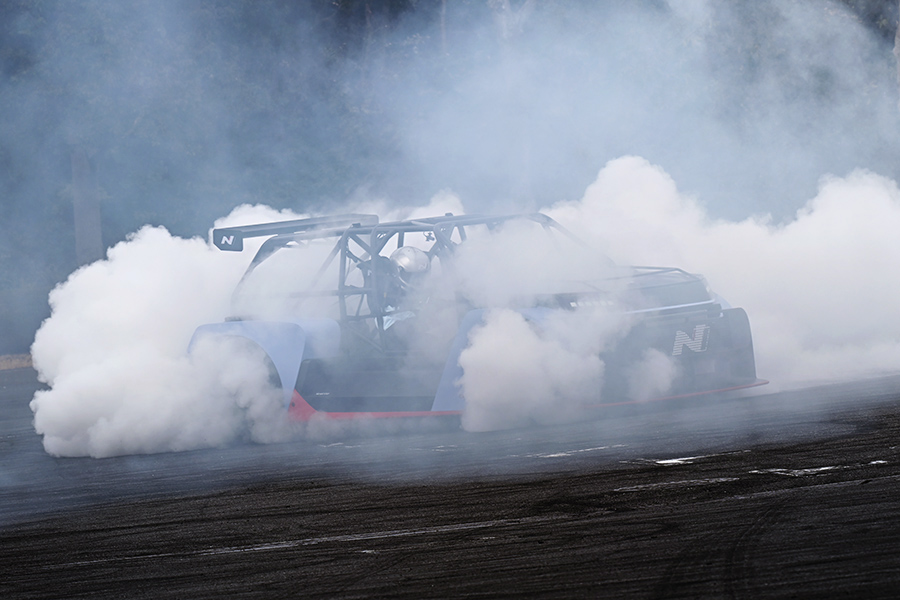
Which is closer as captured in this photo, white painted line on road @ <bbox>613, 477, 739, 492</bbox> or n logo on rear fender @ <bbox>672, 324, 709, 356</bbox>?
white painted line on road @ <bbox>613, 477, 739, 492</bbox>

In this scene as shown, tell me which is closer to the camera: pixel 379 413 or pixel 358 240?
pixel 379 413

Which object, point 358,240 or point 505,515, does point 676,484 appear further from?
point 358,240

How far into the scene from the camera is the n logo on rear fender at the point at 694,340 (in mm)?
7102

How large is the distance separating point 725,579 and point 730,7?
15159mm

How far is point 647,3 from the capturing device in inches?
650

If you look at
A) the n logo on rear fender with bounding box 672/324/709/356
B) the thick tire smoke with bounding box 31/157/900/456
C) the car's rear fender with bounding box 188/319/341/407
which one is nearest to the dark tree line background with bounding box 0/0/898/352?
the thick tire smoke with bounding box 31/157/900/456

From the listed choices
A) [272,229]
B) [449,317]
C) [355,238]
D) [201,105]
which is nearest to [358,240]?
[355,238]

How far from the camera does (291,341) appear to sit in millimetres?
7555

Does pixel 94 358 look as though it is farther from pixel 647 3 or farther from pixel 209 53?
pixel 647 3

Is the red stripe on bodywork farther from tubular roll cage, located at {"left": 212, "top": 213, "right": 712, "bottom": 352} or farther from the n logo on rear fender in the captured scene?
tubular roll cage, located at {"left": 212, "top": 213, "right": 712, "bottom": 352}

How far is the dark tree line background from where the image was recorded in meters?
14.6

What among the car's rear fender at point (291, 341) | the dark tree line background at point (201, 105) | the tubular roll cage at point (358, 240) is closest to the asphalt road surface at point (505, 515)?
the car's rear fender at point (291, 341)

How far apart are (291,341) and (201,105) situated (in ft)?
29.9

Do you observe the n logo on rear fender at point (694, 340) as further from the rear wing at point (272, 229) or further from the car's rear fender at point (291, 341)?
the rear wing at point (272, 229)
